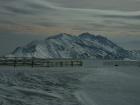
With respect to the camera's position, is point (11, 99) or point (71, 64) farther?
point (71, 64)

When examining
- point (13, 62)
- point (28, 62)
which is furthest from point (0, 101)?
point (28, 62)

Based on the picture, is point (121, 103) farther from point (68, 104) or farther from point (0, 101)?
point (0, 101)

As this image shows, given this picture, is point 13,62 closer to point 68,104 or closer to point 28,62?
point 28,62

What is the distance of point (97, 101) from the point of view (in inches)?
862

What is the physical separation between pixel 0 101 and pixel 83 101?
19.1 ft

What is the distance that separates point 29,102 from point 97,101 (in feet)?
15.8

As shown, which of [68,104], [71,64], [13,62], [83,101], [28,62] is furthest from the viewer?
[71,64]

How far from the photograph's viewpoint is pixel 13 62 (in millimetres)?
73188

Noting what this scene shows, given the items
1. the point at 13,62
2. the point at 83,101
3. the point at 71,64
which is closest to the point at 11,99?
the point at 83,101

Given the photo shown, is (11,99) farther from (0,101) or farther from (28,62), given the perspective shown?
(28,62)

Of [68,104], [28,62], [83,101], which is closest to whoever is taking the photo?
[68,104]

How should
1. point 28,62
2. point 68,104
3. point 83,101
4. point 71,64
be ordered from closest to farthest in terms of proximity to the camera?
point 68,104 < point 83,101 < point 28,62 < point 71,64

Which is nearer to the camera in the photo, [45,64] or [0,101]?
[0,101]

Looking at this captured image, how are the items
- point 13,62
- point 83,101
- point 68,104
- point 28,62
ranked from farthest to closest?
point 28,62 < point 13,62 < point 83,101 < point 68,104
